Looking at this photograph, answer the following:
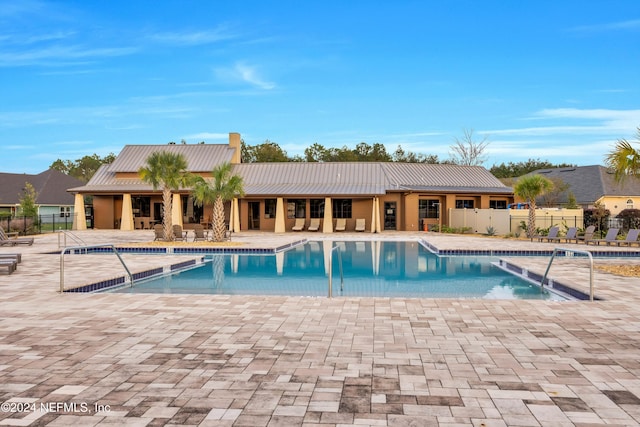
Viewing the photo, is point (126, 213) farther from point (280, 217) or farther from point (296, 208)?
point (296, 208)

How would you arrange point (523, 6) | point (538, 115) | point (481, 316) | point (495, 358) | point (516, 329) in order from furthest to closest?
point (538, 115) < point (523, 6) < point (481, 316) < point (516, 329) < point (495, 358)

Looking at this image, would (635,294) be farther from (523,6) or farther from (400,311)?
(523,6)

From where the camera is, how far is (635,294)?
8.36m

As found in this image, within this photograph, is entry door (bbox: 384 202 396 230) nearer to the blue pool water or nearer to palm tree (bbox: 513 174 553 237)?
palm tree (bbox: 513 174 553 237)

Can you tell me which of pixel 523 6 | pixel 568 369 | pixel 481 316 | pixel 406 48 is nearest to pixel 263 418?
pixel 568 369

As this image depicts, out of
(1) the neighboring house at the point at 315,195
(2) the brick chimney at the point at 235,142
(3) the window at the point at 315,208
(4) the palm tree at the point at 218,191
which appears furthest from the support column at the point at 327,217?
(4) the palm tree at the point at 218,191

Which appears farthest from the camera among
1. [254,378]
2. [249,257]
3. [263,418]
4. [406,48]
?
[406,48]

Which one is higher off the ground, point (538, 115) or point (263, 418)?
point (538, 115)

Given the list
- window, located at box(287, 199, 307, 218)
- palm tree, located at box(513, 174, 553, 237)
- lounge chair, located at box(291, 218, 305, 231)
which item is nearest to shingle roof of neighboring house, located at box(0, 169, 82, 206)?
window, located at box(287, 199, 307, 218)

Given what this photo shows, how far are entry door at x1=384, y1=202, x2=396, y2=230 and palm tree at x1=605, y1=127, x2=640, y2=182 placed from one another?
19.2 meters

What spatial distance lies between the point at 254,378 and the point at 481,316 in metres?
3.62

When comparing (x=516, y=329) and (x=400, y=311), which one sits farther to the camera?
(x=400, y=311)

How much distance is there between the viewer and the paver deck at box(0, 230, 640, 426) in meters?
3.55

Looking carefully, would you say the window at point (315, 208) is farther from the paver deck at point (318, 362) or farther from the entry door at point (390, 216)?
the paver deck at point (318, 362)
